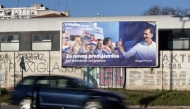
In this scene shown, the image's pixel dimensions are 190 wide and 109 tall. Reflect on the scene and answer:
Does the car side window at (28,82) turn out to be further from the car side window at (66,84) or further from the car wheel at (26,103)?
the car side window at (66,84)

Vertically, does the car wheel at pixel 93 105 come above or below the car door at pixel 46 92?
below

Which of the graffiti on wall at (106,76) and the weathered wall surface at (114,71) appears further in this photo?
the graffiti on wall at (106,76)

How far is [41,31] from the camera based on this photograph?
3266cm

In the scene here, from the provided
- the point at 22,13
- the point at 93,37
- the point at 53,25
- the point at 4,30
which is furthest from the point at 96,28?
the point at 22,13

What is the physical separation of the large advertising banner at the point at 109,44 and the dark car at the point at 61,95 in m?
13.7

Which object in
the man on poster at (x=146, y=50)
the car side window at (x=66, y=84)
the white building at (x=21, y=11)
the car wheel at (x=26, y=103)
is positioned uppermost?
the white building at (x=21, y=11)

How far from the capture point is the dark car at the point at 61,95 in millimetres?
16359

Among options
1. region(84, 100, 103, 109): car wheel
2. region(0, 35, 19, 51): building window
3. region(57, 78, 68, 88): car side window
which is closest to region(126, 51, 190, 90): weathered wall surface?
region(0, 35, 19, 51): building window

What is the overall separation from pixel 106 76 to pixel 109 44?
7.51 ft

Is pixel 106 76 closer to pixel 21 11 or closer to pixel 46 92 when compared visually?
pixel 46 92

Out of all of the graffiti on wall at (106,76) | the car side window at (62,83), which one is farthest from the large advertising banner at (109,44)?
the car side window at (62,83)

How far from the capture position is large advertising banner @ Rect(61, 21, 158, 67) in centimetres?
3086

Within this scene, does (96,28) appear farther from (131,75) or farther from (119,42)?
(131,75)

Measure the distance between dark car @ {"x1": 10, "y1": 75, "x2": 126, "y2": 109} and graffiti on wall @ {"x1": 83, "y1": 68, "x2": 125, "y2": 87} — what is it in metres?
13.9
